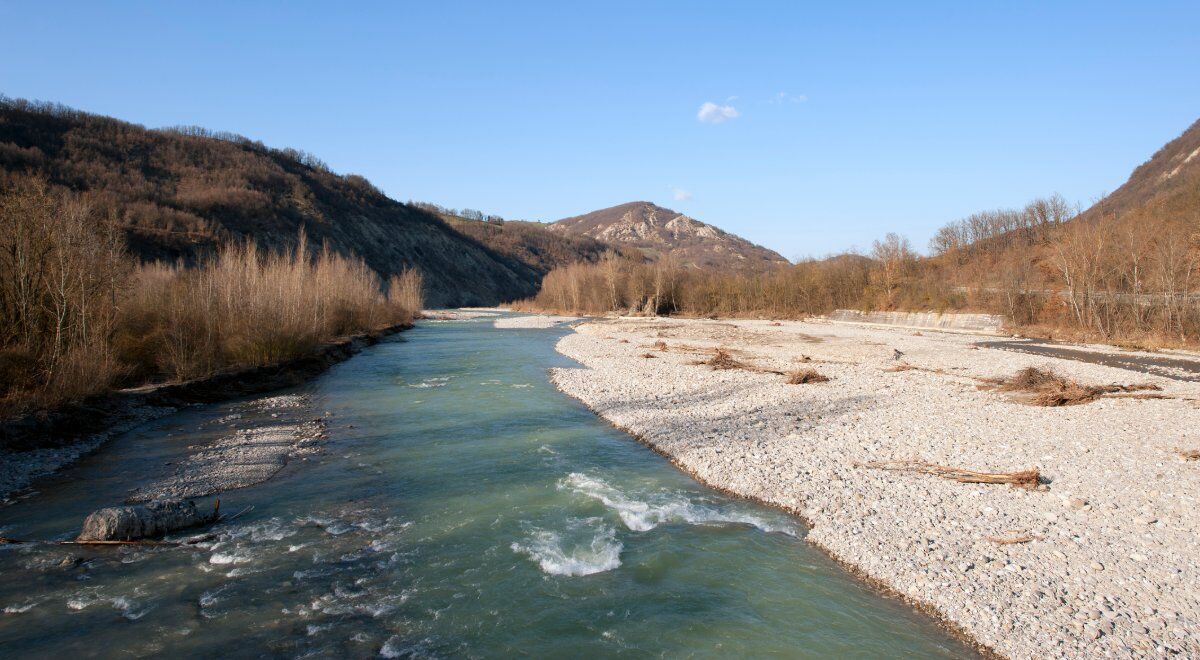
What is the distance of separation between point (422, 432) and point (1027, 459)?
535 inches

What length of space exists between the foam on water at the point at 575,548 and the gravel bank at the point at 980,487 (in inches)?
121

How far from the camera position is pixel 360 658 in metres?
5.59

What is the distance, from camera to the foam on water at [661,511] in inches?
353

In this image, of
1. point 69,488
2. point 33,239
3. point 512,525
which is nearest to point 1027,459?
point 512,525

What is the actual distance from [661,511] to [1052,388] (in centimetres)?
1482

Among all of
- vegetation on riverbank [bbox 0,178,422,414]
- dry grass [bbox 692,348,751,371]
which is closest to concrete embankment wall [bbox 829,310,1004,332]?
dry grass [bbox 692,348,751,371]

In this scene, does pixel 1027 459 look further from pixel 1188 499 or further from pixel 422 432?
pixel 422 432

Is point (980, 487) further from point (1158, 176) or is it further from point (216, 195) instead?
point (1158, 176)

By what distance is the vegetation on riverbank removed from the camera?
1348 cm

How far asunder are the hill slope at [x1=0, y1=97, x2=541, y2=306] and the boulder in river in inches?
1926

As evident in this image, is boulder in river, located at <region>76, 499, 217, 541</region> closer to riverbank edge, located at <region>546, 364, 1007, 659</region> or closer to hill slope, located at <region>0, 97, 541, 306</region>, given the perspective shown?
riverbank edge, located at <region>546, 364, 1007, 659</region>

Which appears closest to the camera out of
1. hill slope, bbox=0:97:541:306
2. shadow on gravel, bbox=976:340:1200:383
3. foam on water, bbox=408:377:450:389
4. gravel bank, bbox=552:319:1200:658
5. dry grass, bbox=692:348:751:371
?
gravel bank, bbox=552:319:1200:658

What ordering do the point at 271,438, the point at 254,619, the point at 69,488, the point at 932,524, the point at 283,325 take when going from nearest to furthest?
the point at 254,619 < the point at 932,524 < the point at 69,488 < the point at 271,438 < the point at 283,325

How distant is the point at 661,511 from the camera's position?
9.46m
